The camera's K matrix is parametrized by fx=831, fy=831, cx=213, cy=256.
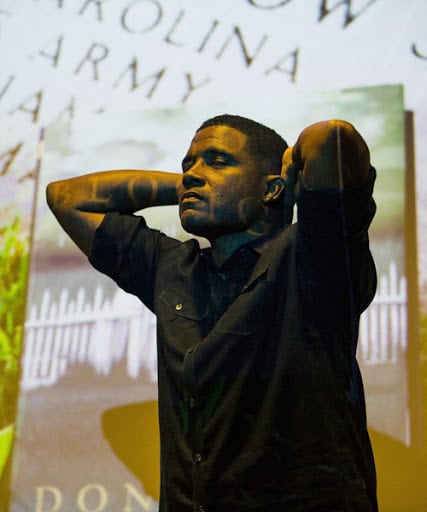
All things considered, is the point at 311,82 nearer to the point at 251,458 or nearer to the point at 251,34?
the point at 251,34

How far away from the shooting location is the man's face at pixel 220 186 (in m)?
1.17

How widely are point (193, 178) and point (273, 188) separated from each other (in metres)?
0.12

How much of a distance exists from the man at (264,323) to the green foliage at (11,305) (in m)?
0.65

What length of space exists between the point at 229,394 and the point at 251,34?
3.64 ft

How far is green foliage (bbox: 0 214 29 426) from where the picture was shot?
1.78 meters

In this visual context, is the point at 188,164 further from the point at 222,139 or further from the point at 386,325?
the point at 386,325

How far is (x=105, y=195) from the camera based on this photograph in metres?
1.33

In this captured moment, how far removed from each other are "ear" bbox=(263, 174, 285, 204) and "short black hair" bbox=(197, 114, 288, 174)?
15 mm

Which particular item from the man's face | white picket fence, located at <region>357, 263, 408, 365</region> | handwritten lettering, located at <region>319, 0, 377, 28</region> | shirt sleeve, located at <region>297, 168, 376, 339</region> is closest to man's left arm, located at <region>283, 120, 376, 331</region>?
shirt sleeve, located at <region>297, 168, 376, 339</region>

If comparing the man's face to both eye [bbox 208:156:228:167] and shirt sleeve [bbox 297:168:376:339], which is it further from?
shirt sleeve [bbox 297:168:376:339]

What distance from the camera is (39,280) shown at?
6.05 ft

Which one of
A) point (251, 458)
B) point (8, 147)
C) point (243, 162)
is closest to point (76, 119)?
point (8, 147)

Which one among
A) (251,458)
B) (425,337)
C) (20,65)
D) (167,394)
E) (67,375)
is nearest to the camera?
(251,458)

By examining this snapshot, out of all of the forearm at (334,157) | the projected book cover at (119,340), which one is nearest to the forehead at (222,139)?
the forearm at (334,157)
